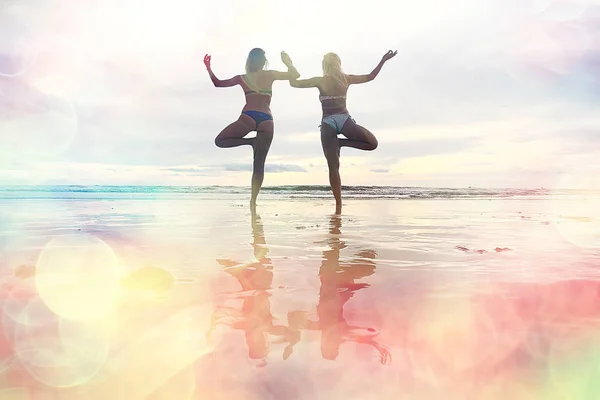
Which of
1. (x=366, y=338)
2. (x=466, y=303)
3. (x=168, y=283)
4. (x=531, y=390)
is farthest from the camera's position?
(x=168, y=283)

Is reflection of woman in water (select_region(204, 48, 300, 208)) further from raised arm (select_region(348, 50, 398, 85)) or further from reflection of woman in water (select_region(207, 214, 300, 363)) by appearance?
reflection of woman in water (select_region(207, 214, 300, 363))

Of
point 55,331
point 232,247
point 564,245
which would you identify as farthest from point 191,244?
point 564,245

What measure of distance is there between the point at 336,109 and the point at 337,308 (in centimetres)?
641

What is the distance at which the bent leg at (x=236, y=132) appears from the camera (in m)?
8.84

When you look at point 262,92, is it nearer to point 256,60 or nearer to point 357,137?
A: point 256,60

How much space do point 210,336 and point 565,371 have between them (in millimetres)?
1442

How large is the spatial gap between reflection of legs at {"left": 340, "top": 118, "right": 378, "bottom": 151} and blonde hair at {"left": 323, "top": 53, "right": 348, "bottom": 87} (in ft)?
2.32

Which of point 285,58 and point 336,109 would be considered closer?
point 285,58

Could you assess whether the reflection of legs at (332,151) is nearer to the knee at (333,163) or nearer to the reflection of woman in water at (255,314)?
the knee at (333,163)

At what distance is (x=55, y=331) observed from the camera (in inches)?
94.3

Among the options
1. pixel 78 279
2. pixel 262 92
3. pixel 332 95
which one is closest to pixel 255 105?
pixel 262 92

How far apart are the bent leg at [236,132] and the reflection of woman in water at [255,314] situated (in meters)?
5.13

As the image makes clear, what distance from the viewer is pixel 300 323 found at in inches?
97.8

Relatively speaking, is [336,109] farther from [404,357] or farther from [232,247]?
[404,357]
